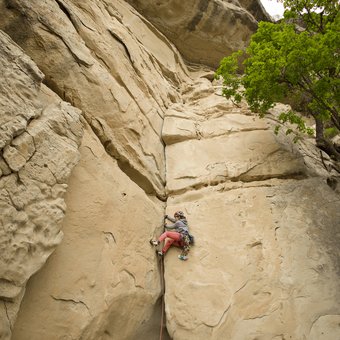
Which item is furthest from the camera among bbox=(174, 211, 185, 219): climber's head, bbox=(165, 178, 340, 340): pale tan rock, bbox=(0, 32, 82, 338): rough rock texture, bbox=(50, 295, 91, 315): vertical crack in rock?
bbox=(174, 211, 185, 219): climber's head

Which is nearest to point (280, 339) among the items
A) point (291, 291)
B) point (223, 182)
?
point (291, 291)

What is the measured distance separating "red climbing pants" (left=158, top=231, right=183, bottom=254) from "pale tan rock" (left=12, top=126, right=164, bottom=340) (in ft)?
1.08

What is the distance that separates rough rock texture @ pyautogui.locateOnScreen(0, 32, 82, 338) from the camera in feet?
14.1

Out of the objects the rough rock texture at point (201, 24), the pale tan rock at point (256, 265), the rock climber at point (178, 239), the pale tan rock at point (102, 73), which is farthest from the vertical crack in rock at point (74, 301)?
the rough rock texture at point (201, 24)

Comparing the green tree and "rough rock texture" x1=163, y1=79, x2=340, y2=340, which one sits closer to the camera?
"rough rock texture" x1=163, y1=79, x2=340, y2=340

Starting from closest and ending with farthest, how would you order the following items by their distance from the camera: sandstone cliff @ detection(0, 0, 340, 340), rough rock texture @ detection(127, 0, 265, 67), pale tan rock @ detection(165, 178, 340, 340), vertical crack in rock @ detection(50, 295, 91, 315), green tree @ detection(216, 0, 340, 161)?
1. sandstone cliff @ detection(0, 0, 340, 340)
2. vertical crack in rock @ detection(50, 295, 91, 315)
3. pale tan rock @ detection(165, 178, 340, 340)
4. green tree @ detection(216, 0, 340, 161)
5. rough rock texture @ detection(127, 0, 265, 67)

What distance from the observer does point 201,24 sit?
17531 mm

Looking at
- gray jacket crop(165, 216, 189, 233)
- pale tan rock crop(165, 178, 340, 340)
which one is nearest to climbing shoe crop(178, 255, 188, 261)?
pale tan rock crop(165, 178, 340, 340)

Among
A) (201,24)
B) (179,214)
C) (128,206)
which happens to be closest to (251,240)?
(179,214)

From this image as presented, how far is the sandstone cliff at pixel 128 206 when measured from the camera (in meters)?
4.94

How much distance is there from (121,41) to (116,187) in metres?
6.42

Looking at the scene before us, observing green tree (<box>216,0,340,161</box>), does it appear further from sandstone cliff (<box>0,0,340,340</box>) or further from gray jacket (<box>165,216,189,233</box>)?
gray jacket (<box>165,216,189,233</box>)

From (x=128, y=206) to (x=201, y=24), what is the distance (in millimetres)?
14592

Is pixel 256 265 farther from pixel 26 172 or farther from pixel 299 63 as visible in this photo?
pixel 299 63
